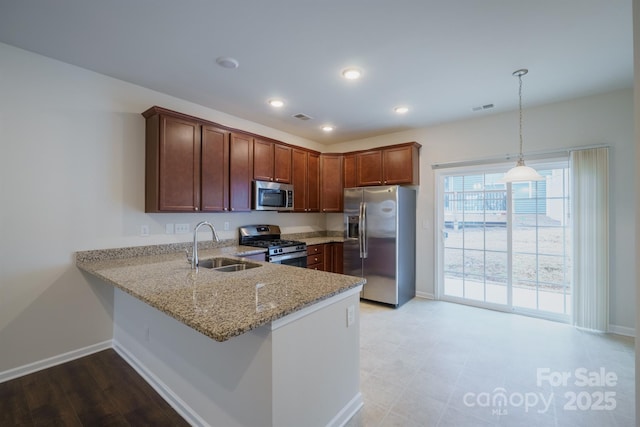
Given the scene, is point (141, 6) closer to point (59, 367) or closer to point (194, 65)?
point (194, 65)

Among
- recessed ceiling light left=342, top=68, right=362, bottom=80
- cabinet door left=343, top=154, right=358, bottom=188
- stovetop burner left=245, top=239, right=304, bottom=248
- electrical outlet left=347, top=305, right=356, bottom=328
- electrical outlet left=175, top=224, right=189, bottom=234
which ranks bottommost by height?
electrical outlet left=347, top=305, right=356, bottom=328

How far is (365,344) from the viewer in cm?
284


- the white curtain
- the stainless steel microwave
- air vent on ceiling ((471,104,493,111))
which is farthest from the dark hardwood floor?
air vent on ceiling ((471,104,493,111))

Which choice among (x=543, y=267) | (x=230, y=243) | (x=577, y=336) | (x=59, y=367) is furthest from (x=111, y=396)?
(x=543, y=267)

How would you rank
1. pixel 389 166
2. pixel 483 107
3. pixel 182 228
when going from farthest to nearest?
1. pixel 389 166
2. pixel 483 107
3. pixel 182 228

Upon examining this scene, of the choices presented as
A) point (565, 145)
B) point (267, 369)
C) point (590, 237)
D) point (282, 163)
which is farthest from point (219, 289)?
point (565, 145)

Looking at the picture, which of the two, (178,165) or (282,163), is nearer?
(178,165)

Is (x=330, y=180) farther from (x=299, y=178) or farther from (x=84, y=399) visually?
(x=84, y=399)

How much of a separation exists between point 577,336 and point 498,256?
118 centimetres

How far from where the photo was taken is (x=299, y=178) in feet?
14.7

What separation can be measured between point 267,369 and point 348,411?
0.86 m

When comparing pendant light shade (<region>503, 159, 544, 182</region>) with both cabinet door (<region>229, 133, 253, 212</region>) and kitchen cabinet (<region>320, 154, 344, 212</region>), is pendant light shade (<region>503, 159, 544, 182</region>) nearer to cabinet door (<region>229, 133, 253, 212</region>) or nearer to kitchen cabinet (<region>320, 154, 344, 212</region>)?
kitchen cabinet (<region>320, 154, 344, 212</region>)

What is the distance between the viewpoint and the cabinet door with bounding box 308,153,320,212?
4.63m

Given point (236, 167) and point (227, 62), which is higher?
point (227, 62)
